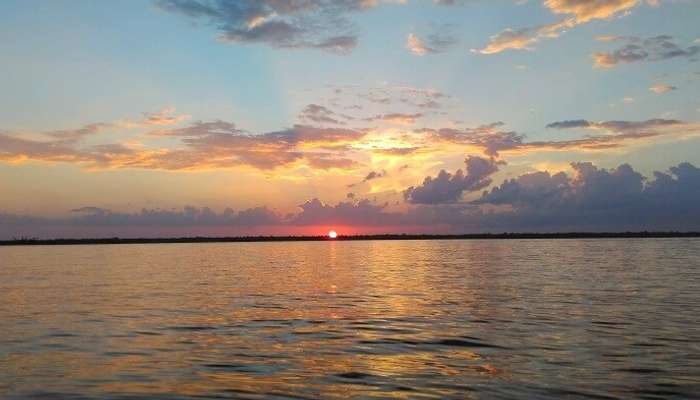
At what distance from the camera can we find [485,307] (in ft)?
120

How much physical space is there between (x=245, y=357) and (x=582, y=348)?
13.2 meters

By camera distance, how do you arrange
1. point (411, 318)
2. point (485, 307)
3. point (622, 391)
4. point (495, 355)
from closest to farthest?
point (622, 391) → point (495, 355) → point (411, 318) → point (485, 307)

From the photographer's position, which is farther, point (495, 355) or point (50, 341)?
point (50, 341)

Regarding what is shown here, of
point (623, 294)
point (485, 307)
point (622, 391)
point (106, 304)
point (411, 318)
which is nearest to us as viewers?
point (622, 391)

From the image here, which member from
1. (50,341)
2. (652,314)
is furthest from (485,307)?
(50,341)

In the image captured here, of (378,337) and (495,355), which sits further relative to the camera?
(378,337)

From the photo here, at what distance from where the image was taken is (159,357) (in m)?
22.6

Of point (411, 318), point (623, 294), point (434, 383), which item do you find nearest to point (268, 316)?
point (411, 318)

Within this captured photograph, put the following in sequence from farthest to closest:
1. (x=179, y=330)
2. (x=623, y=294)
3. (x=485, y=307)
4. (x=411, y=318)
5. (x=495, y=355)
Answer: (x=623, y=294) < (x=485, y=307) < (x=411, y=318) < (x=179, y=330) < (x=495, y=355)

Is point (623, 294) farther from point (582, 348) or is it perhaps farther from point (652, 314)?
point (582, 348)

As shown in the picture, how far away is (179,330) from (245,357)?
7906mm

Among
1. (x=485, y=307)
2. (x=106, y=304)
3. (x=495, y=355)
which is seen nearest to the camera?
(x=495, y=355)

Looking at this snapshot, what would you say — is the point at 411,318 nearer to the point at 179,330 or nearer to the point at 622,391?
the point at 179,330

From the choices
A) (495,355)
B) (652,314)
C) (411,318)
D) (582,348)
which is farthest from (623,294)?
(495,355)
